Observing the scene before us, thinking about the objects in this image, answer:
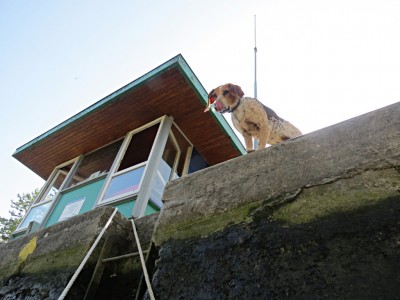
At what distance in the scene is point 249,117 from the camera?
2.67 m

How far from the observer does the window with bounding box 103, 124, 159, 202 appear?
4645 mm

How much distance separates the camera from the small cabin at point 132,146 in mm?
4781

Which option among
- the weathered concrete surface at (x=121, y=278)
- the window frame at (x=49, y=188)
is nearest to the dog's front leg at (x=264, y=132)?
the weathered concrete surface at (x=121, y=278)

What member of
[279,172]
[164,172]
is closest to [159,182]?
[164,172]

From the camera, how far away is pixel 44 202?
6219mm

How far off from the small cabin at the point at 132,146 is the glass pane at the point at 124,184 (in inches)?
0.9

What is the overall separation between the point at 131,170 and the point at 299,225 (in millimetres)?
4142

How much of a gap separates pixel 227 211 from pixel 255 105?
154cm

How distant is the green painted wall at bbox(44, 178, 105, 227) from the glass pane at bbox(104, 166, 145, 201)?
38cm

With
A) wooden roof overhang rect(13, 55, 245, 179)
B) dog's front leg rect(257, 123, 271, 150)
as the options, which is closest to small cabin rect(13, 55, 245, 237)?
wooden roof overhang rect(13, 55, 245, 179)

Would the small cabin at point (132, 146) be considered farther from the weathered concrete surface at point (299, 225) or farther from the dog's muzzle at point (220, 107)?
the weathered concrete surface at point (299, 225)

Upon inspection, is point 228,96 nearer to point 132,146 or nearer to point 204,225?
point 204,225

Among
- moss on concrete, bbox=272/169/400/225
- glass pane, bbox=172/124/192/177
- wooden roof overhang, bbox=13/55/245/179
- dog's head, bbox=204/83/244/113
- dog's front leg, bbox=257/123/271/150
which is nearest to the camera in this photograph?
moss on concrete, bbox=272/169/400/225

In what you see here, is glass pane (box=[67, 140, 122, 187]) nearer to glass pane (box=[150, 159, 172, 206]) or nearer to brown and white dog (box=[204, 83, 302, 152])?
glass pane (box=[150, 159, 172, 206])
